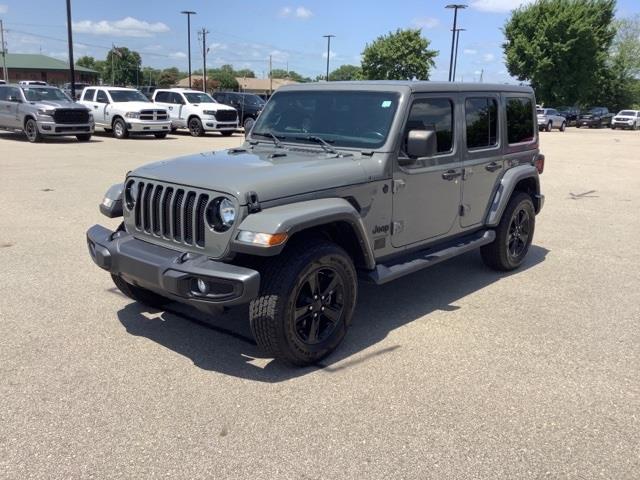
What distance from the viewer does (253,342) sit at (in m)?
4.30

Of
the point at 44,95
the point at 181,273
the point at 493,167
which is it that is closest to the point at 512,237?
the point at 493,167

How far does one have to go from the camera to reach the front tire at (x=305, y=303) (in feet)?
11.9

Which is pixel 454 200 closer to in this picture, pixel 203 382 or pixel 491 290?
pixel 491 290

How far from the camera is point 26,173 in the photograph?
12266 mm

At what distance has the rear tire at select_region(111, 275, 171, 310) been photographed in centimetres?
473

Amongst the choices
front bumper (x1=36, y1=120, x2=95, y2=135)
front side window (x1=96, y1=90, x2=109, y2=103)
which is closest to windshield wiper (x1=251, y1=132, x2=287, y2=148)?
front bumper (x1=36, y1=120, x2=95, y2=135)

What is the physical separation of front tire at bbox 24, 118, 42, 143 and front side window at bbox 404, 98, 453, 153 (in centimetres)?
1742

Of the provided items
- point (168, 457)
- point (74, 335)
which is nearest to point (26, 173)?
point (74, 335)

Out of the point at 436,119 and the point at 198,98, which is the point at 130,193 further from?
the point at 198,98

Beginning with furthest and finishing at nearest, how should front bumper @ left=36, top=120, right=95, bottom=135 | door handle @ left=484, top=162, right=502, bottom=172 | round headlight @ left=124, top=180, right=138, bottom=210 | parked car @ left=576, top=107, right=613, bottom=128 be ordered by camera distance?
parked car @ left=576, top=107, right=613, bottom=128, front bumper @ left=36, top=120, right=95, bottom=135, door handle @ left=484, top=162, right=502, bottom=172, round headlight @ left=124, top=180, right=138, bottom=210

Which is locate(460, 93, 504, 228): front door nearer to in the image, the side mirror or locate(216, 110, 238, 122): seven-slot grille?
the side mirror

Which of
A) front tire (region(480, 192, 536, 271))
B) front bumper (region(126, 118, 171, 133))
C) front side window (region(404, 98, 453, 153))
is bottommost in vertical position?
front tire (region(480, 192, 536, 271))

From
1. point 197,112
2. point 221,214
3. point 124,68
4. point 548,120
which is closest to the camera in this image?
point 221,214

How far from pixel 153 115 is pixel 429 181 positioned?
18.7 meters
